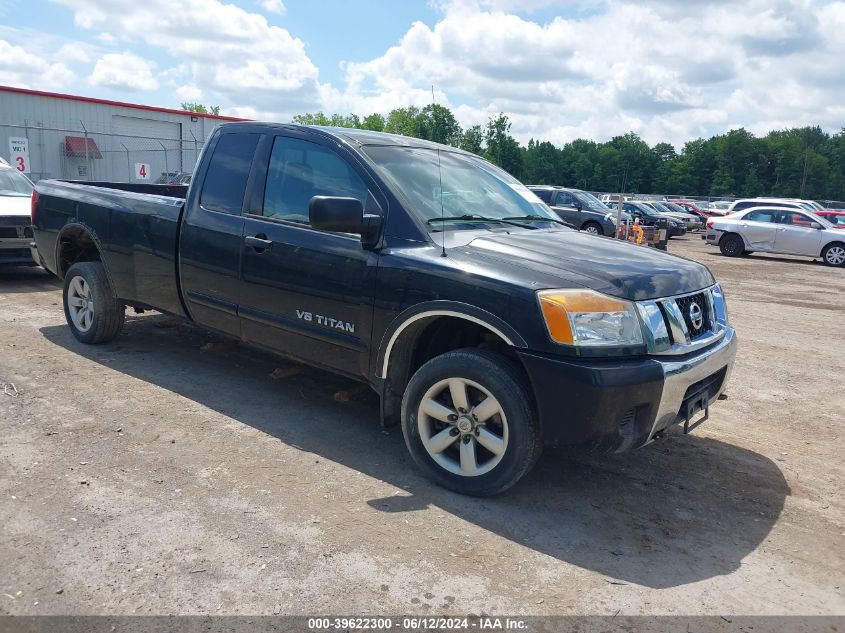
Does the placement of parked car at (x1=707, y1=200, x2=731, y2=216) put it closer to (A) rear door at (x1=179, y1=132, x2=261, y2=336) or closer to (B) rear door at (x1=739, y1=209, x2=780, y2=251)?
Answer: (B) rear door at (x1=739, y1=209, x2=780, y2=251)

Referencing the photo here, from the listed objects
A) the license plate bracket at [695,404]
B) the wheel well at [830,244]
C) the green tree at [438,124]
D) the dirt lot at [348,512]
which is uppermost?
the green tree at [438,124]

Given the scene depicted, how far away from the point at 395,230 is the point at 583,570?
202cm

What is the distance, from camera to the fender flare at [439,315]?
3.39 meters

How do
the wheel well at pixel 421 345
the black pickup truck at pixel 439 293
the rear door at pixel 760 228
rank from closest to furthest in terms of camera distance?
the black pickup truck at pixel 439 293, the wheel well at pixel 421 345, the rear door at pixel 760 228

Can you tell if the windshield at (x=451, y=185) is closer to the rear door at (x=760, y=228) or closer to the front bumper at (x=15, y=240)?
the front bumper at (x=15, y=240)

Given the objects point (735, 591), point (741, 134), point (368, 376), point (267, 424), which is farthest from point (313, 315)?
point (741, 134)

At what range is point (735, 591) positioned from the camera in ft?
9.65

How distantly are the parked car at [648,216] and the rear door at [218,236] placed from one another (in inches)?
891

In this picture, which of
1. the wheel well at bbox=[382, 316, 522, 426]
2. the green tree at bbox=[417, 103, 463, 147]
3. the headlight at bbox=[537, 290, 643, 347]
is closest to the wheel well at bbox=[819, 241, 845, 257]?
the green tree at bbox=[417, 103, 463, 147]

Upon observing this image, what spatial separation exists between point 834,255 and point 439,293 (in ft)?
63.7

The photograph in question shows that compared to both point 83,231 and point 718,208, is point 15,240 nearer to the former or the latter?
point 83,231

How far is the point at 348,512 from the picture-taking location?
11.3 ft

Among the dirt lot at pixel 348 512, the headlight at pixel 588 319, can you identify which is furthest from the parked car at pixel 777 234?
the headlight at pixel 588 319

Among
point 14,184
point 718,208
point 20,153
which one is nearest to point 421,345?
point 14,184
